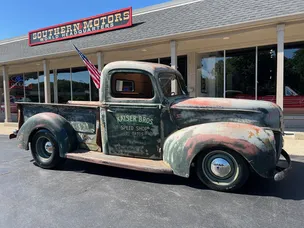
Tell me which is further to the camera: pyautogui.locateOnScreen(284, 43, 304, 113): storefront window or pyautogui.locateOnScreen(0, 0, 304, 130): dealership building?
pyautogui.locateOnScreen(284, 43, 304, 113): storefront window

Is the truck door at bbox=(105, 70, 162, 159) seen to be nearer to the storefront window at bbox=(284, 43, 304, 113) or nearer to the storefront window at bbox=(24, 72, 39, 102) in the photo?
the storefront window at bbox=(284, 43, 304, 113)

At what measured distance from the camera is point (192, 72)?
1163 centimetres

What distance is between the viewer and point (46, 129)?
491cm

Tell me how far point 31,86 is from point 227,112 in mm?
17656

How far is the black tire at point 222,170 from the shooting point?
3.54 metres

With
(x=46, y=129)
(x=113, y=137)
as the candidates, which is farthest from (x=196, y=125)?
(x=46, y=129)

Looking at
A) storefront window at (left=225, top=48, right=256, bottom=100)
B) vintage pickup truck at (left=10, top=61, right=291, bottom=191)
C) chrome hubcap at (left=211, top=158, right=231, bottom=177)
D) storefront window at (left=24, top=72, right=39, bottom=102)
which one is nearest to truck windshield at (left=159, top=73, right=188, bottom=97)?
vintage pickup truck at (left=10, top=61, right=291, bottom=191)

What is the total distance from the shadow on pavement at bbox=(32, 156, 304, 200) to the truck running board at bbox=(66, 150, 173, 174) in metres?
0.39

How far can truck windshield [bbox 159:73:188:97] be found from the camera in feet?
14.2

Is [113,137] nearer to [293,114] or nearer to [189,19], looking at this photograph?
[189,19]

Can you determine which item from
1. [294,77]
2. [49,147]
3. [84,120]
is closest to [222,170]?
[84,120]

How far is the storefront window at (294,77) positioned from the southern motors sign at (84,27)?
6643mm

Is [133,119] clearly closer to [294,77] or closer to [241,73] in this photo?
[241,73]

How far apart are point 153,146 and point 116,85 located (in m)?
1.35
